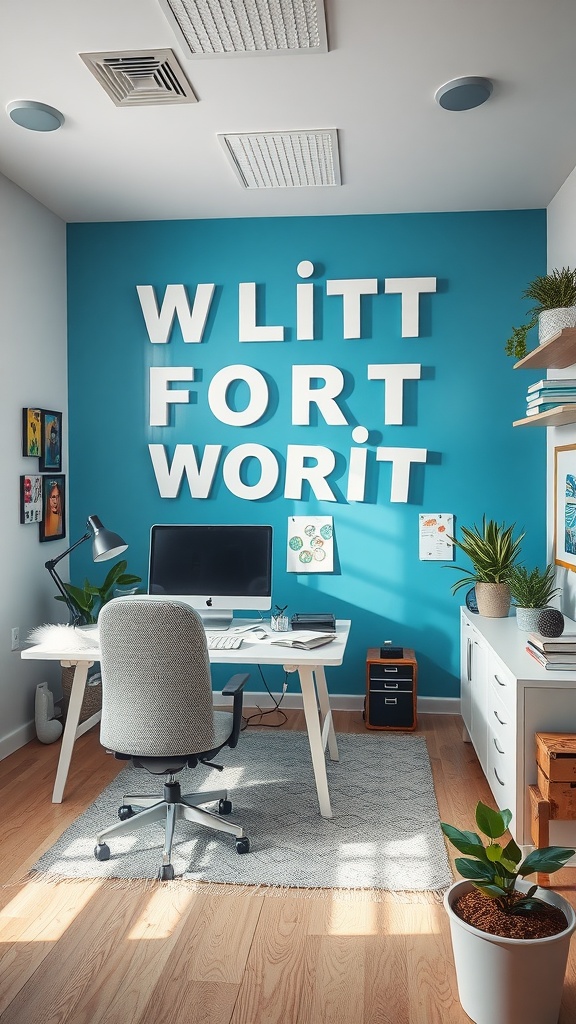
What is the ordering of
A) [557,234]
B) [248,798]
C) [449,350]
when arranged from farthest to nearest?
[449,350] < [557,234] < [248,798]

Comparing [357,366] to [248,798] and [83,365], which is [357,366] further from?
[248,798]

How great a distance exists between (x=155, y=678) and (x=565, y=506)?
7.40 feet

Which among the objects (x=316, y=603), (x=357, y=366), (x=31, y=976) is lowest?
(x=31, y=976)

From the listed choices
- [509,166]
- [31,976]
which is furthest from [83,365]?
[31,976]

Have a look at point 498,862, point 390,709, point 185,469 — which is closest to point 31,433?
point 185,469

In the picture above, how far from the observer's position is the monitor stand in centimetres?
346

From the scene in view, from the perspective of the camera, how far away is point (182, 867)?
270cm

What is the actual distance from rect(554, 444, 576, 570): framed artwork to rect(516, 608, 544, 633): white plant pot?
0.34 m

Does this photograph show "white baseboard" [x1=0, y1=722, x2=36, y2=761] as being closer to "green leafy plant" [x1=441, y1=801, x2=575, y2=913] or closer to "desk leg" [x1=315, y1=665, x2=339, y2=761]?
"desk leg" [x1=315, y1=665, x2=339, y2=761]

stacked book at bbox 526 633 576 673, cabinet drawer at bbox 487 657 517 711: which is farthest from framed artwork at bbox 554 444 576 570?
stacked book at bbox 526 633 576 673

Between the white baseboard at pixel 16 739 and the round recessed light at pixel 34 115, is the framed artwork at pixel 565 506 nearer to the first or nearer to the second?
the round recessed light at pixel 34 115

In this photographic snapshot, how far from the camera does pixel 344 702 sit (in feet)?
14.8

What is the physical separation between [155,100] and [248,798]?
2.76 metres

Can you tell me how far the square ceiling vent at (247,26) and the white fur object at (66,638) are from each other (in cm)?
220
